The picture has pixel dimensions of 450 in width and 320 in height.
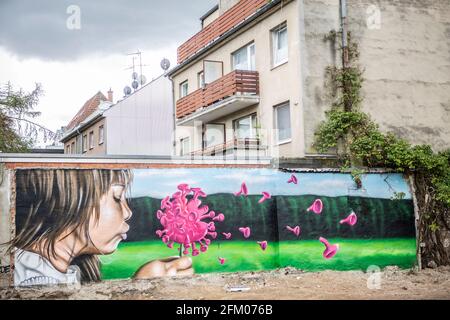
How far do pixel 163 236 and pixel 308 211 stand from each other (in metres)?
4.12

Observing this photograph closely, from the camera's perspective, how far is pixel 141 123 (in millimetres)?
31750

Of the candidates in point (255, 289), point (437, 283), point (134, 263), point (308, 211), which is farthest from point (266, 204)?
point (437, 283)

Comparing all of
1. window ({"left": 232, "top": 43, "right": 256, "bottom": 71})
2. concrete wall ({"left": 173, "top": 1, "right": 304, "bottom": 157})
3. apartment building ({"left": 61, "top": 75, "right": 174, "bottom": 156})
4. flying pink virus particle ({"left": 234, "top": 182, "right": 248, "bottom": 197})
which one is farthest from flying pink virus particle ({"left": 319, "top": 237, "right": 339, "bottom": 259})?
apartment building ({"left": 61, "top": 75, "right": 174, "bottom": 156})

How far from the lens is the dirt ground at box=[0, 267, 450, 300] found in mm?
12727

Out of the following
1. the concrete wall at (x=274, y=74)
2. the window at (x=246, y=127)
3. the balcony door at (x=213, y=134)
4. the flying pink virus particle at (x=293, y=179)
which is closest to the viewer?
the flying pink virus particle at (x=293, y=179)

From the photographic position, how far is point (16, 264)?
12.8 metres

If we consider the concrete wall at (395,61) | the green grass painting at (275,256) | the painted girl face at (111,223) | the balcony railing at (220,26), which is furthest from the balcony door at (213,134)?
the painted girl face at (111,223)

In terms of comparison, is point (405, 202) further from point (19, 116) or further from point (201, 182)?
point (19, 116)

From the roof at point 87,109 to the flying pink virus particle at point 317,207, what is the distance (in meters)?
26.4

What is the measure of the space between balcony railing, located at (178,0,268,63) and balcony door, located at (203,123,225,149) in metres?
3.54

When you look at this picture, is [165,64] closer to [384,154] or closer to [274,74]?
[274,74]

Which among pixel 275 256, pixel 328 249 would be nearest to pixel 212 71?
pixel 275 256

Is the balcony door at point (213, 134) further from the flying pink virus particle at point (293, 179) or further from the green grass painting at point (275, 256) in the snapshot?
the green grass painting at point (275, 256)

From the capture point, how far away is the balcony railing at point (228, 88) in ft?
64.6
